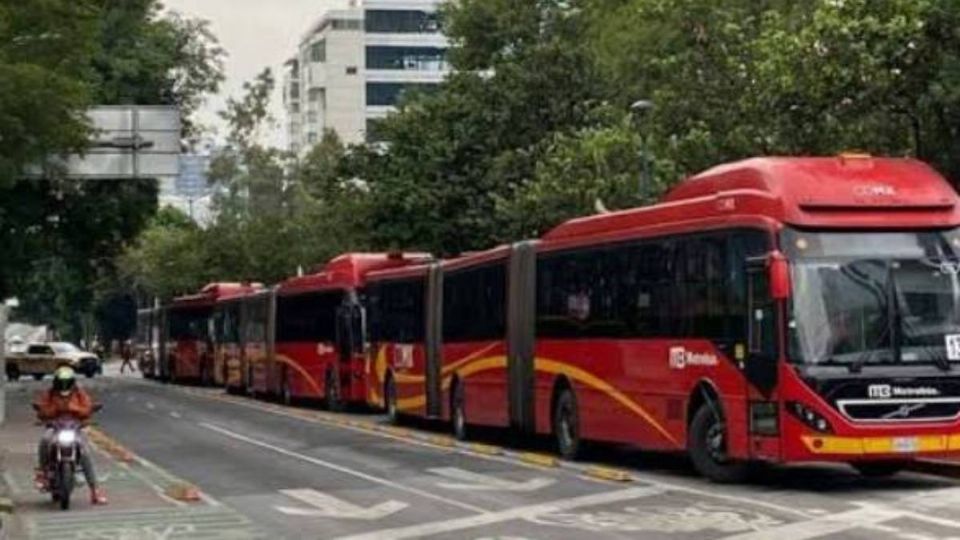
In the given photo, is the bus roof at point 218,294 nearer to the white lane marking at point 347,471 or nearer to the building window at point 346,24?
the white lane marking at point 347,471

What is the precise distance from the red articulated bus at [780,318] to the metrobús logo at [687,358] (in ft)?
0.07

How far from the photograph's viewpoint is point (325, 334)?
41.6 metres

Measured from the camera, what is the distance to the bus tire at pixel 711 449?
1941cm

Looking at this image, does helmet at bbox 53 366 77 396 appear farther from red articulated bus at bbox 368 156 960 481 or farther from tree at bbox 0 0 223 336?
tree at bbox 0 0 223 336

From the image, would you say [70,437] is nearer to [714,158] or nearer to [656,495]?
[656,495]

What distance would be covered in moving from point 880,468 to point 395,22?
454ft

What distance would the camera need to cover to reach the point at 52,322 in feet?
420

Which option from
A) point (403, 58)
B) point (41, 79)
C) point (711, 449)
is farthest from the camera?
point (403, 58)

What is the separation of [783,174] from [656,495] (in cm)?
368

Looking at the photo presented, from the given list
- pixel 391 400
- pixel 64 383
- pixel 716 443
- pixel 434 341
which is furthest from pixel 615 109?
pixel 64 383

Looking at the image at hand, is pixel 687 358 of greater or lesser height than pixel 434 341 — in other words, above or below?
below

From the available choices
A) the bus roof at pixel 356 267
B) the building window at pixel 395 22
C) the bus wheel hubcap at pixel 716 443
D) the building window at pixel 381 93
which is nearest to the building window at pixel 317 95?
the building window at pixel 381 93

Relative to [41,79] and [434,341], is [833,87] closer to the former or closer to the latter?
[434,341]

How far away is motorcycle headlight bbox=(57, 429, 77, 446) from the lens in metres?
18.1
